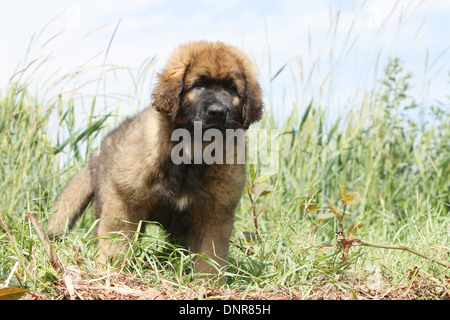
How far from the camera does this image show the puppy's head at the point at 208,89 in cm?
297

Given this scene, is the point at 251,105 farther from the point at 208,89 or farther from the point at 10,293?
the point at 10,293

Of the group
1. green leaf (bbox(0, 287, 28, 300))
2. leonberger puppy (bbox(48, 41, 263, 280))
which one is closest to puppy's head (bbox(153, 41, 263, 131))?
leonberger puppy (bbox(48, 41, 263, 280))

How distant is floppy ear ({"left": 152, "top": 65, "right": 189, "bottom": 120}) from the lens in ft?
9.88

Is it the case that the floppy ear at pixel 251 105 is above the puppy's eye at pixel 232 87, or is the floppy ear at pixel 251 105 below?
below

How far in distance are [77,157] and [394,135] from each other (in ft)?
10.5

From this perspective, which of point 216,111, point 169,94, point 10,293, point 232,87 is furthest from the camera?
point 232,87

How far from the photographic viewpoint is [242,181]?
318 cm

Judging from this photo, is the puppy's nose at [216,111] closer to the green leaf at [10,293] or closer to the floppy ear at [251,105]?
the floppy ear at [251,105]

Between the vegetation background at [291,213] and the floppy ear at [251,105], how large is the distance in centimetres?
33

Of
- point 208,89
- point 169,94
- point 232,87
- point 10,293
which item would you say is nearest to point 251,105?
point 232,87

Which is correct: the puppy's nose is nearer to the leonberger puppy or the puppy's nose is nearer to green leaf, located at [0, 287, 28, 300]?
the leonberger puppy

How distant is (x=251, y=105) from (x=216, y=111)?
39 centimetres

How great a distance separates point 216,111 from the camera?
2.88 metres

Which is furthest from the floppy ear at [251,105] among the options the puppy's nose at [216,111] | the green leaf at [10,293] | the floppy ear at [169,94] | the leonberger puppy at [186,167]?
the green leaf at [10,293]
